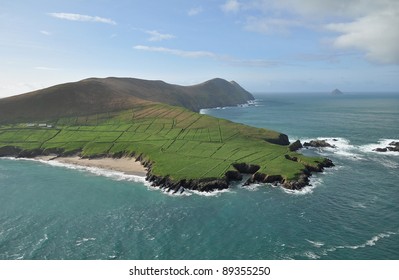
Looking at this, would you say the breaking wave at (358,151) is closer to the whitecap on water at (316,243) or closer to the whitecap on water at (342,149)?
the whitecap on water at (342,149)

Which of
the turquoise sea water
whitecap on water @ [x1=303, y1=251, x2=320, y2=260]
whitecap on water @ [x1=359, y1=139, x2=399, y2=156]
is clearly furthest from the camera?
whitecap on water @ [x1=359, y1=139, x2=399, y2=156]

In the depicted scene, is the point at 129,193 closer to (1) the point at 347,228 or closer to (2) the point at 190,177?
(2) the point at 190,177

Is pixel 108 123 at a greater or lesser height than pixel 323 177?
greater

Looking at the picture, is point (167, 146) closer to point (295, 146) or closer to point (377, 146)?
point (295, 146)

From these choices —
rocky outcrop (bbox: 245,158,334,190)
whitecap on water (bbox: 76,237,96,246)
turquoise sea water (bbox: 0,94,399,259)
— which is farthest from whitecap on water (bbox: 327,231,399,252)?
whitecap on water (bbox: 76,237,96,246)

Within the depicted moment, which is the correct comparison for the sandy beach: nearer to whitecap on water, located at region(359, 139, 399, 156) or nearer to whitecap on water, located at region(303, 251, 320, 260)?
whitecap on water, located at region(303, 251, 320, 260)

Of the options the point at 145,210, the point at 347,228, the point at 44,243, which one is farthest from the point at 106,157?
the point at 347,228

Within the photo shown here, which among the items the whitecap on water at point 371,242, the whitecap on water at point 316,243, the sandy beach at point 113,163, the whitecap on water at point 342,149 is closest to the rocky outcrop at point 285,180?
the whitecap on water at point 371,242
